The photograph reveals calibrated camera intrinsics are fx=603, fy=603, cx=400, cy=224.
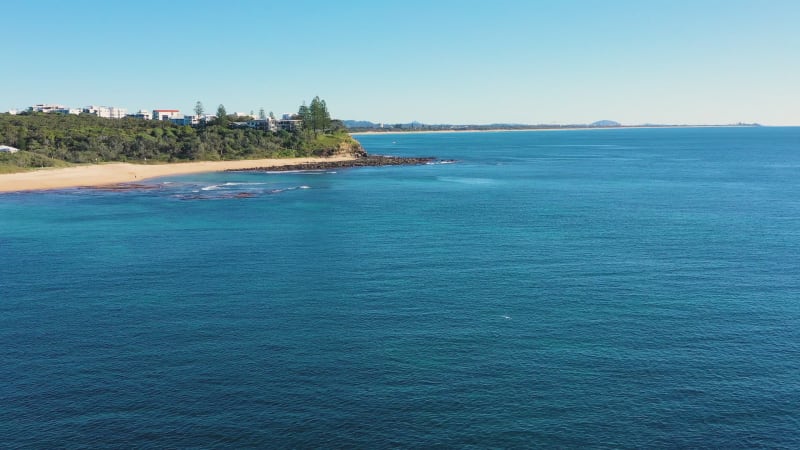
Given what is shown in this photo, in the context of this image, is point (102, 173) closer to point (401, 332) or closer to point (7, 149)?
point (7, 149)

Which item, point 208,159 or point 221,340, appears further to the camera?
point 208,159

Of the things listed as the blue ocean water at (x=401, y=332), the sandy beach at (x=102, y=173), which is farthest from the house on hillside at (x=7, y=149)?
the blue ocean water at (x=401, y=332)

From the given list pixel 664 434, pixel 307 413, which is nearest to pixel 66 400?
pixel 307 413

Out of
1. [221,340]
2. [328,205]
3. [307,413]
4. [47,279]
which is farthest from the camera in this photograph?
[328,205]

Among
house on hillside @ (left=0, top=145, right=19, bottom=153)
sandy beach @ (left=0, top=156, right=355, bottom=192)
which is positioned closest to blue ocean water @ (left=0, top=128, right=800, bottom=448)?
sandy beach @ (left=0, top=156, right=355, bottom=192)

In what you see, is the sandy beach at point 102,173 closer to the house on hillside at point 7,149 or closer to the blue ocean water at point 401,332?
the house on hillside at point 7,149

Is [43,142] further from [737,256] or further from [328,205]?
[737,256]

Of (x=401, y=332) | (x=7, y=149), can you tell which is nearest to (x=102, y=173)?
(x=7, y=149)
